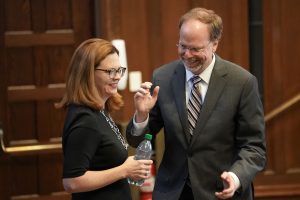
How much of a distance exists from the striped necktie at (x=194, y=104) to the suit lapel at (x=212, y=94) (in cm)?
4

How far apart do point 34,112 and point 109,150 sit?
2768 mm

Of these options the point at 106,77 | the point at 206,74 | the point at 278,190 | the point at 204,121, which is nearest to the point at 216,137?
the point at 204,121

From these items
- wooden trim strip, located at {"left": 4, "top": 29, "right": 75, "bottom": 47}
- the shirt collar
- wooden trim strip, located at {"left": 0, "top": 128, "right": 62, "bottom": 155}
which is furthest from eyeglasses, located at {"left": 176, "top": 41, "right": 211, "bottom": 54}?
wooden trim strip, located at {"left": 0, "top": 128, "right": 62, "bottom": 155}

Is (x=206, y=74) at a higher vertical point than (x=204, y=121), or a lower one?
higher

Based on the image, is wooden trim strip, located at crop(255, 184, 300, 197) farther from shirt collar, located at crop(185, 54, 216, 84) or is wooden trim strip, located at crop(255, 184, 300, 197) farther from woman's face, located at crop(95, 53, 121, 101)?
woman's face, located at crop(95, 53, 121, 101)

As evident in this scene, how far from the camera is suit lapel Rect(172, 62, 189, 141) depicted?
121 inches

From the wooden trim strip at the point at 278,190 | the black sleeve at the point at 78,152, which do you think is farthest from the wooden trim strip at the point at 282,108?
the black sleeve at the point at 78,152

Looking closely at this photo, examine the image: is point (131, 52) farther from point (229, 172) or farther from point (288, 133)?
point (229, 172)

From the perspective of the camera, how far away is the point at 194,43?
2.99m

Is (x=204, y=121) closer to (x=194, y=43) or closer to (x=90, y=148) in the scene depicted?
(x=194, y=43)

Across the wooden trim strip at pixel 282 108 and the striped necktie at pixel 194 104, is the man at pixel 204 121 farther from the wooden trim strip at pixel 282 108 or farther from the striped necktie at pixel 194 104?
the wooden trim strip at pixel 282 108

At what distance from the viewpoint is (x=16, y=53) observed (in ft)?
17.5

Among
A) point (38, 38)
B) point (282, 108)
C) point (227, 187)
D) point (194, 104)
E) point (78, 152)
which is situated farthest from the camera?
point (282, 108)

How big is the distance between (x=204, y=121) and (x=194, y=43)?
1.14 ft
